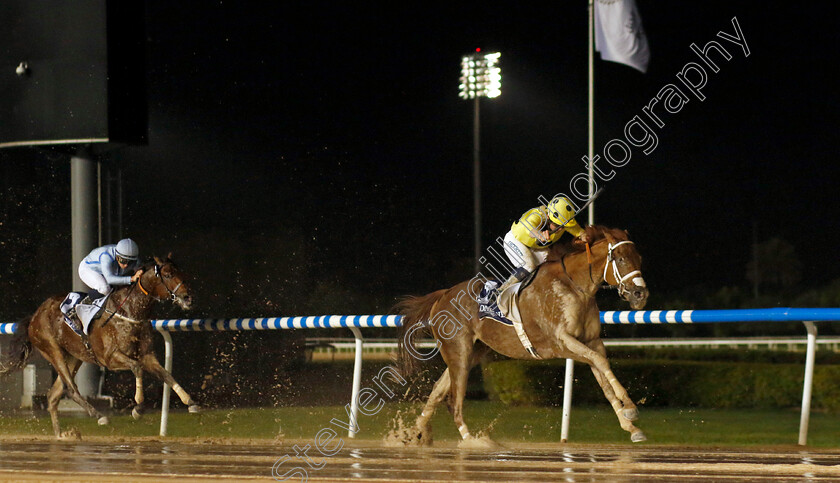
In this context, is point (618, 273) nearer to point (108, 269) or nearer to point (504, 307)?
point (504, 307)

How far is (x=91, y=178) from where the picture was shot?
1001 cm

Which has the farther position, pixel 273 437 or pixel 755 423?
pixel 755 423

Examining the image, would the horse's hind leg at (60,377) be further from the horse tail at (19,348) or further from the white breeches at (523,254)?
the white breeches at (523,254)

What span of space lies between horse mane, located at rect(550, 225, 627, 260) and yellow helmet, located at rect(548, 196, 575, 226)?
15 cm

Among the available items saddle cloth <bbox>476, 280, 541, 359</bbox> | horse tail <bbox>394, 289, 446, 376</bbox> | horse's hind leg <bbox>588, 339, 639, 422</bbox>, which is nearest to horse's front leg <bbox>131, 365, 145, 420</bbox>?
horse tail <bbox>394, 289, 446, 376</bbox>

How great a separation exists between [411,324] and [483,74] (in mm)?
13166

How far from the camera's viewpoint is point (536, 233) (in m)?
6.25

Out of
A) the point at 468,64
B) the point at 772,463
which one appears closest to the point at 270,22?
the point at 468,64

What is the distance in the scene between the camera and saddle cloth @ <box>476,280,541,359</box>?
6102 mm

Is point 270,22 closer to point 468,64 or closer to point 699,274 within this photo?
point 468,64

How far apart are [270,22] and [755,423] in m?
17.7

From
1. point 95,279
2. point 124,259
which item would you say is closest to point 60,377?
point 95,279

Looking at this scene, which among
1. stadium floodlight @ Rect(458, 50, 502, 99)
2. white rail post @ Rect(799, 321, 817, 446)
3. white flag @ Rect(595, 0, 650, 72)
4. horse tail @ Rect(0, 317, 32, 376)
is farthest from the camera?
stadium floodlight @ Rect(458, 50, 502, 99)

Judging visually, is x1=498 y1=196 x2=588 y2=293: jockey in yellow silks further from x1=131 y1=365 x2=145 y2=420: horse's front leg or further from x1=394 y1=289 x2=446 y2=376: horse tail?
x1=131 y1=365 x2=145 y2=420: horse's front leg
